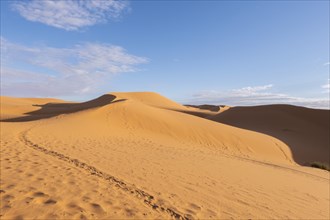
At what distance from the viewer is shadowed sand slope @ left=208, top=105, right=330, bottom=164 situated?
70.3 feet

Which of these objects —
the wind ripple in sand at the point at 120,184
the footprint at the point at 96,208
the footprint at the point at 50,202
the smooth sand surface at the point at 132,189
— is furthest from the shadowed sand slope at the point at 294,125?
the footprint at the point at 50,202

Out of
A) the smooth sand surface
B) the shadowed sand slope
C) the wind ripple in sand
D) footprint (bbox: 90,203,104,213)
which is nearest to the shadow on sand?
the smooth sand surface

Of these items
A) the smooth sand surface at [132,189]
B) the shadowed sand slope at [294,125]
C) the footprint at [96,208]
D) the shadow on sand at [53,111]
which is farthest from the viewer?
the shadow on sand at [53,111]

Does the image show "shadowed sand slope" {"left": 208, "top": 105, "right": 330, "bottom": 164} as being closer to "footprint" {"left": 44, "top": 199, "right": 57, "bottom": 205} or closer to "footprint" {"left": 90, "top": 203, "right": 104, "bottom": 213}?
"footprint" {"left": 90, "top": 203, "right": 104, "bottom": 213}

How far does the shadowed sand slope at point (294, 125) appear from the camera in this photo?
2144 centimetres

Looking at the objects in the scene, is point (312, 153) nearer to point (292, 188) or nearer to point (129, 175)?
point (292, 188)

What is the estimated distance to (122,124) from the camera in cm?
1895

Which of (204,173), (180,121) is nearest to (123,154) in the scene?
(204,173)

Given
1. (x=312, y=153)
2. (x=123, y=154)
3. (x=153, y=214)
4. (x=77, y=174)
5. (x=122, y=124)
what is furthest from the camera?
(x=312, y=153)

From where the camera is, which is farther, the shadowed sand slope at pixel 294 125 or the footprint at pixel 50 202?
the shadowed sand slope at pixel 294 125

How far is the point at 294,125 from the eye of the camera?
29.8 m

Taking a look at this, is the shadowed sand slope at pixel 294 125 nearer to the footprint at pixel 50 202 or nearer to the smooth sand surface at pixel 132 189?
the smooth sand surface at pixel 132 189

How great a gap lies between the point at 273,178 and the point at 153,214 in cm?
600

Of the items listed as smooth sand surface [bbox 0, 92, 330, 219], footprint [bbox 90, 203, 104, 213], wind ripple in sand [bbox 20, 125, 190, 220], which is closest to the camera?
footprint [bbox 90, 203, 104, 213]
